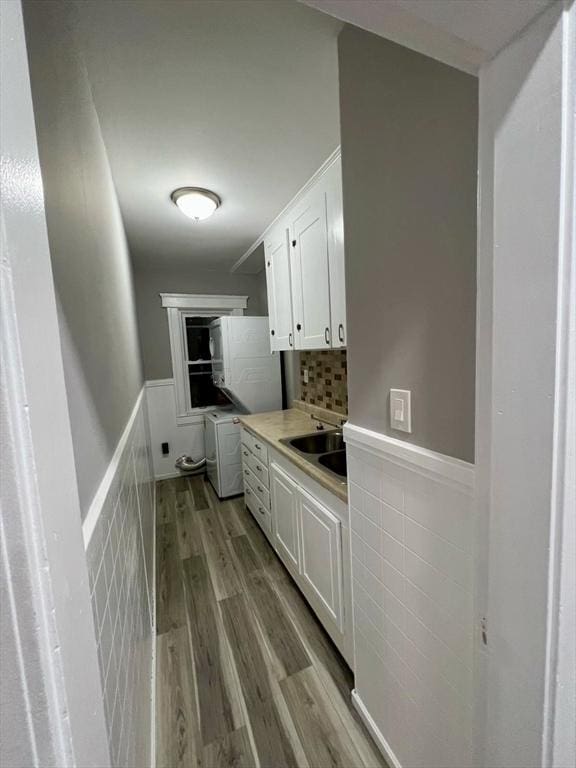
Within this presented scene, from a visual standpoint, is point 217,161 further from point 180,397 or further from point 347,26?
point 180,397

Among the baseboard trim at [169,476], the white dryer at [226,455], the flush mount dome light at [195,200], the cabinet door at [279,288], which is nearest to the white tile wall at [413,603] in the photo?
the cabinet door at [279,288]

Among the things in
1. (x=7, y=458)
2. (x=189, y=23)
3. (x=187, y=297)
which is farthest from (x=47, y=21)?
(x=187, y=297)

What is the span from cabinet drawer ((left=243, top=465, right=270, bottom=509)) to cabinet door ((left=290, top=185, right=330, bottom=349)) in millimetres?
1065

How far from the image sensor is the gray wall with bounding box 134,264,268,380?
349 cm

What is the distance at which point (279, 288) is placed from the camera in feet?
7.50

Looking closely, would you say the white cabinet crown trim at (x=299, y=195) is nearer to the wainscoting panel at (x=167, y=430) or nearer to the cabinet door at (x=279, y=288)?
the cabinet door at (x=279, y=288)

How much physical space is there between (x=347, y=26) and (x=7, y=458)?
142cm

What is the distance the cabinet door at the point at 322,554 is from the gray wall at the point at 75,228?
3.02 ft

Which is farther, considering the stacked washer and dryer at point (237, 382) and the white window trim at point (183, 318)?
the white window trim at point (183, 318)

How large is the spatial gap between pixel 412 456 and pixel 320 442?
1.34 meters

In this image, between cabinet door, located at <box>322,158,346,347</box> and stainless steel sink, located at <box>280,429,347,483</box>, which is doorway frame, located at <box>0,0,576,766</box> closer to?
cabinet door, located at <box>322,158,346,347</box>

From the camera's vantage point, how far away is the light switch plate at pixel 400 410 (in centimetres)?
90

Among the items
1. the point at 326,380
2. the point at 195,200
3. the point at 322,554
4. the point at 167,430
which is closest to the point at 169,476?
the point at 167,430

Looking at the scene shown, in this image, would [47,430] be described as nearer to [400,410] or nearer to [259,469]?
[400,410]
